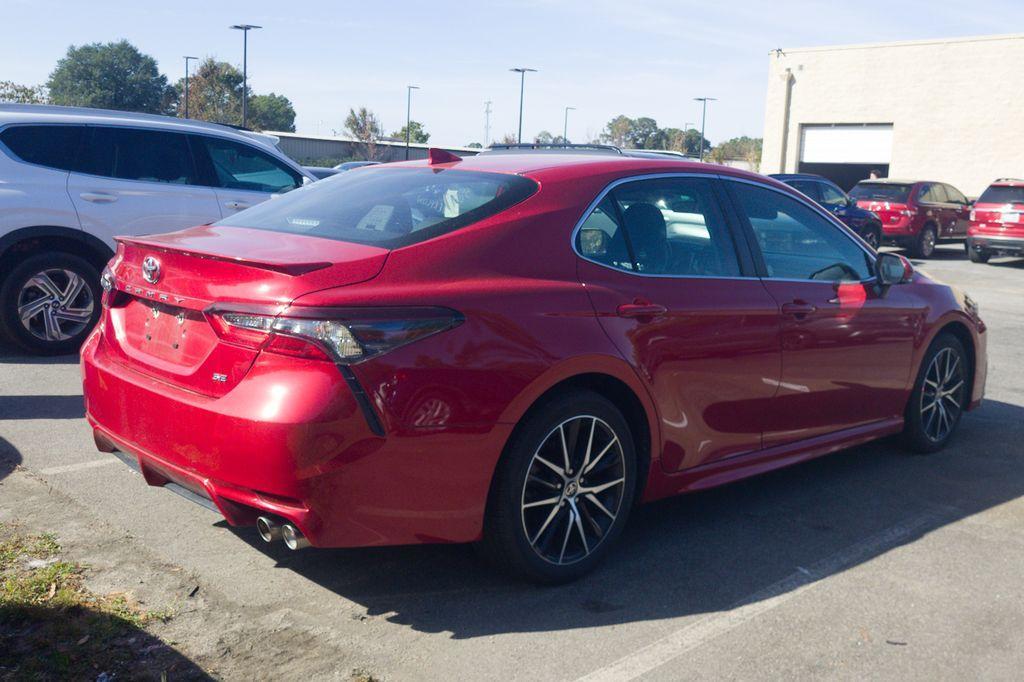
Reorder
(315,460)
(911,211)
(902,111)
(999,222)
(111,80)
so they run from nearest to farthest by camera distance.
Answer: (315,460) → (999,222) → (911,211) → (902,111) → (111,80)

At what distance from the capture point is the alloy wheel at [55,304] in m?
7.89

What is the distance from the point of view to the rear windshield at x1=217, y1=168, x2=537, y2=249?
3.88 m

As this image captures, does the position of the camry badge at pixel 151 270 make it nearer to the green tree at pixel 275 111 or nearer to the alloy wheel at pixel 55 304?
the alloy wheel at pixel 55 304

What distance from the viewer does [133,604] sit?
3.68 metres

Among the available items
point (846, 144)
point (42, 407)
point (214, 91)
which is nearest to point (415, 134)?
point (214, 91)

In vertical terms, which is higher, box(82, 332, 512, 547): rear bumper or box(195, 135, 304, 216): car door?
box(195, 135, 304, 216): car door

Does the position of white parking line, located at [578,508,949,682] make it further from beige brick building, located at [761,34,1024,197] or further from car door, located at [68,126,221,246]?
beige brick building, located at [761,34,1024,197]

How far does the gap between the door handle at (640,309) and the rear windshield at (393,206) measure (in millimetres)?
580

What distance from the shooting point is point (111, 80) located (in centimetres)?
10244

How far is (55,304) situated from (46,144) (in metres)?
1.24

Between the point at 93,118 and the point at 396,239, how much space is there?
564 cm

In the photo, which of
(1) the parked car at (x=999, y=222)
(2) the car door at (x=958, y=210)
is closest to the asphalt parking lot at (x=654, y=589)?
(1) the parked car at (x=999, y=222)

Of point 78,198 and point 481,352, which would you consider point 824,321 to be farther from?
point 78,198

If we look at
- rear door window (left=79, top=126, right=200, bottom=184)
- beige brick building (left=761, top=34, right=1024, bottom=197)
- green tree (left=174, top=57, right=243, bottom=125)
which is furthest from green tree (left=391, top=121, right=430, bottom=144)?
rear door window (left=79, top=126, right=200, bottom=184)
